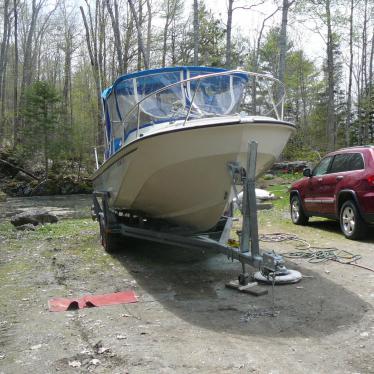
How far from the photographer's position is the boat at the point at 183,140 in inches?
231

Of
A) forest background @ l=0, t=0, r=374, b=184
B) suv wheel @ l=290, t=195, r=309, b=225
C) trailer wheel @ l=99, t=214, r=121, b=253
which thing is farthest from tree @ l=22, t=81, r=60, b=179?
trailer wheel @ l=99, t=214, r=121, b=253

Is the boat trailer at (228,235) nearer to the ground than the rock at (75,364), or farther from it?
farther from it

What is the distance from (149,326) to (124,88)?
184 inches

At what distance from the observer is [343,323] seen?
4594 mm

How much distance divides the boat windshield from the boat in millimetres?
16

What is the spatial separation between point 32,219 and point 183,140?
28.3ft

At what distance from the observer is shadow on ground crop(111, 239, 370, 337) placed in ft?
15.1

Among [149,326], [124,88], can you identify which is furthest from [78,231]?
[149,326]

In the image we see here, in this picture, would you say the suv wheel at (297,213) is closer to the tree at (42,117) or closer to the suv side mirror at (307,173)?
the suv side mirror at (307,173)

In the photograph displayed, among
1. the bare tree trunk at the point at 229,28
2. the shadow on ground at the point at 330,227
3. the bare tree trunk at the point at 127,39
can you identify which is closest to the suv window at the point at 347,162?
the shadow on ground at the point at 330,227

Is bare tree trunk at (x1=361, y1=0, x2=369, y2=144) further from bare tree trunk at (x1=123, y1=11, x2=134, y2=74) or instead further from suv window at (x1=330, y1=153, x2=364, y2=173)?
suv window at (x1=330, y1=153, x2=364, y2=173)

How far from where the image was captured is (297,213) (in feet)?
37.0

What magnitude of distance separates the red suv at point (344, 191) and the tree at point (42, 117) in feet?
70.1

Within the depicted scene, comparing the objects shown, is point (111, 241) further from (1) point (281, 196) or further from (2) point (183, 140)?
(1) point (281, 196)
